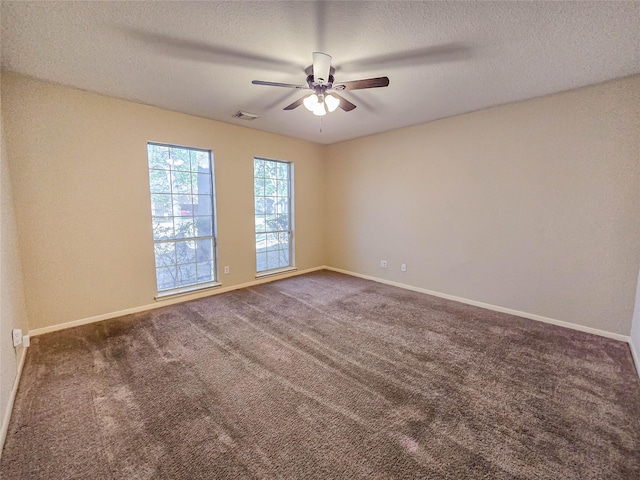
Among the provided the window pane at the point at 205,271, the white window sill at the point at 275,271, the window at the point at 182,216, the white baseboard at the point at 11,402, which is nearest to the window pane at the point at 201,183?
the window at the point at 182,216

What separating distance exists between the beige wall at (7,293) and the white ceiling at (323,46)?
1.17m

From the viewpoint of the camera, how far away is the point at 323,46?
212 centimetres

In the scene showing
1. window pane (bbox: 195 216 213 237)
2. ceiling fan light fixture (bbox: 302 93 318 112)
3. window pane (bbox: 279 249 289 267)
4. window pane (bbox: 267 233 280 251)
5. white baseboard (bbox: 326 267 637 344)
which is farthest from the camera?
window pane (bbox: 279 249 289 267)

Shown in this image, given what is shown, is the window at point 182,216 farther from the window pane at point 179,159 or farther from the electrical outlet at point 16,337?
the electrical outlet at point 16,337

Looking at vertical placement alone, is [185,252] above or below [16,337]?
above

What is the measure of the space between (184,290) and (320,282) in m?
2.11

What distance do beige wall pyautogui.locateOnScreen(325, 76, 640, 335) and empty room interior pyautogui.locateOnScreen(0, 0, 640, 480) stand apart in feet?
0.08

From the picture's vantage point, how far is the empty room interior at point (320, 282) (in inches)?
63.1

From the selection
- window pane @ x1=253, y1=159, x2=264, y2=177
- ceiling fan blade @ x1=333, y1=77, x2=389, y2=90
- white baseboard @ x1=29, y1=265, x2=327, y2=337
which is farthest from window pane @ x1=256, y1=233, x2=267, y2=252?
ceiling fan blade @ x1=333, y1=77, x2=389, y2=90

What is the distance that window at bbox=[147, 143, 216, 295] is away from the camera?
3.60 m

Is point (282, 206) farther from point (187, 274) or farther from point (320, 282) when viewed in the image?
point (187, 274)

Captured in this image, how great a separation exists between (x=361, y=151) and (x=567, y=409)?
417cm

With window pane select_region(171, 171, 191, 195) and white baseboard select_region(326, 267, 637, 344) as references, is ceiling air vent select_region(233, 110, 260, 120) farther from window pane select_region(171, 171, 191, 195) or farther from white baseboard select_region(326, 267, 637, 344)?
white baseboard select_region(326, 267, 637, 344)

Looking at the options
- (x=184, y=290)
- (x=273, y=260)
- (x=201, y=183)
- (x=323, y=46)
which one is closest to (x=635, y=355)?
(x=323, y=46)
